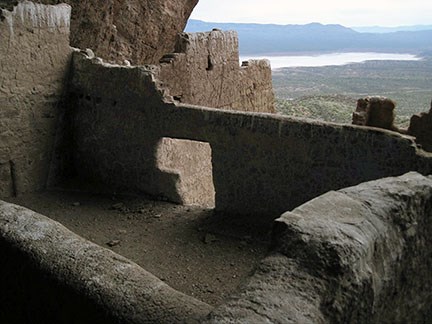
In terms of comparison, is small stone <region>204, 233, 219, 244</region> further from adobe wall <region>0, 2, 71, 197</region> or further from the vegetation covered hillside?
the vegetation covered hillside

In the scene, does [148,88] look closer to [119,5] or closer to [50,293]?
[119,5]

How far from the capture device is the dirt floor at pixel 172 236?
21.3ft

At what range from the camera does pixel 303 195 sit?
7090 millimetres

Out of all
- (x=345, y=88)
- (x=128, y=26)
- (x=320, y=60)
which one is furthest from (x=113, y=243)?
(x=320, y=60)

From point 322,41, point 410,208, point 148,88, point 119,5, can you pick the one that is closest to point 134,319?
point 410,208

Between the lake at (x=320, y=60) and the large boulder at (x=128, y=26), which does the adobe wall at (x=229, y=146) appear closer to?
the large boulder at (x=128, y=26)

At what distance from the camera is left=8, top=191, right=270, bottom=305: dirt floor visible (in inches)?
256

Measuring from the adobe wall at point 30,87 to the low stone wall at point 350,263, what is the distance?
566 centimetres

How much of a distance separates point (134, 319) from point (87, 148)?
6388 millimetres

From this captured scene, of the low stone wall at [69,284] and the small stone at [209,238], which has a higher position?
the low stone wall at [69,284]

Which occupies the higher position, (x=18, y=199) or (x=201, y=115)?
(x=201, y=115)

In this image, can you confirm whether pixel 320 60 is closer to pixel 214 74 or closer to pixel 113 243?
pixel 214 74

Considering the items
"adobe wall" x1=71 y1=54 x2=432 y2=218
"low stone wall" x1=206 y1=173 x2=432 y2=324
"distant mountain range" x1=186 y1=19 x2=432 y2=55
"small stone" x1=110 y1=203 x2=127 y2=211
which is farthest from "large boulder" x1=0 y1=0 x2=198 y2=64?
"distant mountain range" x1=186 y1=19 x2=432 y2=55

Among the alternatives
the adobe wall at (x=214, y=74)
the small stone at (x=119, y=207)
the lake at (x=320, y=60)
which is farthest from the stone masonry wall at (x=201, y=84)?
the lake at (x=320, y=60)
